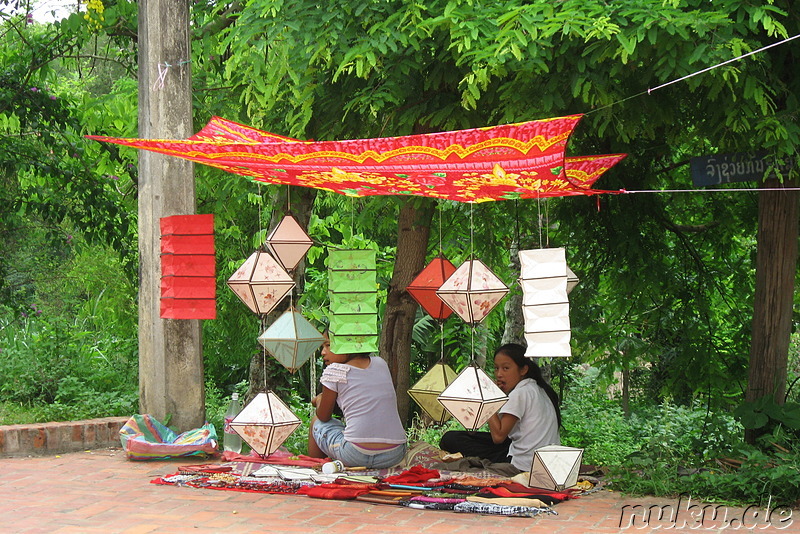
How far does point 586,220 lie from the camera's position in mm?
7406

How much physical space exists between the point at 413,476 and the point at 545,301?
5.04 feet

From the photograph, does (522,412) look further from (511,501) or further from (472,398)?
(511,501)

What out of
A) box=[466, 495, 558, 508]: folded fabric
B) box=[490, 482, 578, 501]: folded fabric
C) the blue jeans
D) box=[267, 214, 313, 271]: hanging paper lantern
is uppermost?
box=[267, 214, 313, 271]: hanging paper lantern

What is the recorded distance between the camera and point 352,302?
5.97m

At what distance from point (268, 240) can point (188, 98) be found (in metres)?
1.25

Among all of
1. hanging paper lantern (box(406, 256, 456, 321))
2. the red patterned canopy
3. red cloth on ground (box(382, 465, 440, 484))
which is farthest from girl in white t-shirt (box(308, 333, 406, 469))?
the red patterned canopy

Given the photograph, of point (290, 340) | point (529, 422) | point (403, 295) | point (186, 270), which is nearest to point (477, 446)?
point (529, 422)

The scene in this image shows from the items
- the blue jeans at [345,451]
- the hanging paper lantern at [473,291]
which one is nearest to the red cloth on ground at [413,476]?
the blue jeans at [345,451]

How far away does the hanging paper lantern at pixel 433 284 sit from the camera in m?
6.27

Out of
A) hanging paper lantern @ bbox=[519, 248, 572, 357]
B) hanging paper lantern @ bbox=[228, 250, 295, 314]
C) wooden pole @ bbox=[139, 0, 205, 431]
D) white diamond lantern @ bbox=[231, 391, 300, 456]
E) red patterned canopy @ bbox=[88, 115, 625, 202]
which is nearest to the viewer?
red patterned canopy @ bbox=[88, 115, 625, 202]

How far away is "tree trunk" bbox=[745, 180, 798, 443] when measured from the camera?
6.11m

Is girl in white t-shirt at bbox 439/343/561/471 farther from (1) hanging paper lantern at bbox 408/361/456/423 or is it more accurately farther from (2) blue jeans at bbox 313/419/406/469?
(2) blue jeans at bbox 313/419/406/469

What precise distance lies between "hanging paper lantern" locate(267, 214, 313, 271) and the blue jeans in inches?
43.9

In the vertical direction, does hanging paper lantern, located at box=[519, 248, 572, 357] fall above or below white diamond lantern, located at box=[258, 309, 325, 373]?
above
